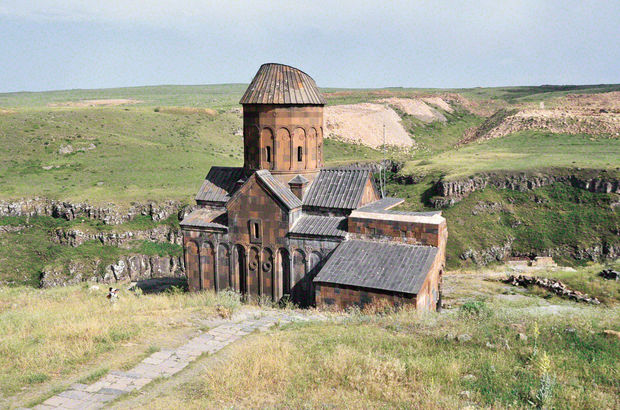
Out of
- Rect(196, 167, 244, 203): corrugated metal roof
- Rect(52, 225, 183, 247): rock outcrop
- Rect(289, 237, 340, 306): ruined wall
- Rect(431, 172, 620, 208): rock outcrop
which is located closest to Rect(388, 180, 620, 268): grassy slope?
Rect(431, 172, 620, 208): rock outcrop

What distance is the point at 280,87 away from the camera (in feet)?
54.2

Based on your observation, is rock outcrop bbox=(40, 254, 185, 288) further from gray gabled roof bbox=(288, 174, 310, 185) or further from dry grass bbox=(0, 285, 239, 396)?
gray gabled roof bbox=(288, 174, 310, 185)

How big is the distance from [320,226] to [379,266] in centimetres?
284

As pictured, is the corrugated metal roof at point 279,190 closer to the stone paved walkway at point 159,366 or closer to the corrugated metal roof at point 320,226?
the corrugated metal roof at point 320,226

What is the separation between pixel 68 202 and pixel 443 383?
30084 millimetres

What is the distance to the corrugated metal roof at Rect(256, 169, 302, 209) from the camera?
15352 mm

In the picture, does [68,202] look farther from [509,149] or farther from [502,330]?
[509,149]

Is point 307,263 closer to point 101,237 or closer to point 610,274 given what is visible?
point 610,274

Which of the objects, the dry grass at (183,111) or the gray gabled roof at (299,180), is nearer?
the gray gabled roof at (299,180)

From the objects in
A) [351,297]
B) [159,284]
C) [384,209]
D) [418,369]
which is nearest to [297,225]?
[384,209]

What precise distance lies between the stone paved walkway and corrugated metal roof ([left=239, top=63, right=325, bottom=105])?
25.5 ft

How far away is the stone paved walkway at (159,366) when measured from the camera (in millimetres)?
7395

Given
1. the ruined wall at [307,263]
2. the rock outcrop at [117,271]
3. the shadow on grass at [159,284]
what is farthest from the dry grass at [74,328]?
the rock outcrop at [117,271]

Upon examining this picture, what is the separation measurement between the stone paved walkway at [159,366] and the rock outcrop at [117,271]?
1651cm
